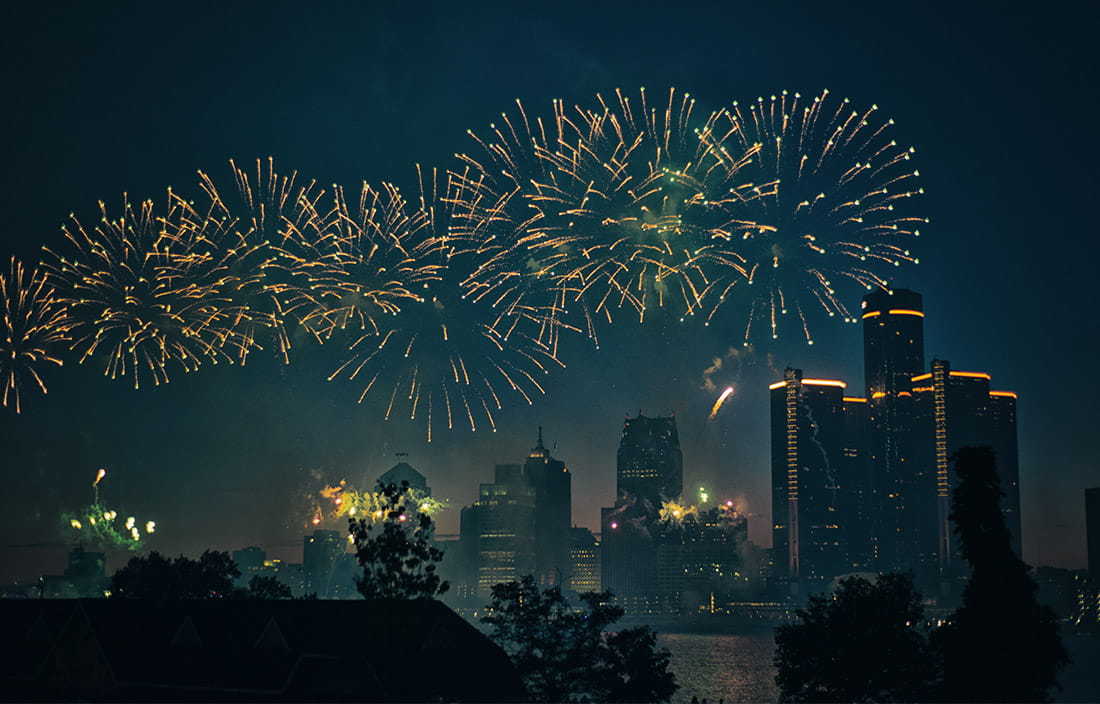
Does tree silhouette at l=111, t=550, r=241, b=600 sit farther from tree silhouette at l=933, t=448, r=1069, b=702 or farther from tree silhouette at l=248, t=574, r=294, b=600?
tree silhouette at l=933, t=448, r=1069, b=702

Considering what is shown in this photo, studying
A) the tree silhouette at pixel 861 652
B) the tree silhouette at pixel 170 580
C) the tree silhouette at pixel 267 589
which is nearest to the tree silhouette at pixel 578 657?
the tree silhouette at pixel 861 652

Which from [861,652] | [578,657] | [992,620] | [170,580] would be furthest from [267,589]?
[992,620]

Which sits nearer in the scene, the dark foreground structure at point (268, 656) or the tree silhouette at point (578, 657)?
the dark foreground structure at point (268, 656)

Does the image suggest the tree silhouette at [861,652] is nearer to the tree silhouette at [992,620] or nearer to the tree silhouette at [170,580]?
the tree silhouette at [992,620]

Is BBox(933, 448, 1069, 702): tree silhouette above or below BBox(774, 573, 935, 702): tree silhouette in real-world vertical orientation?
above

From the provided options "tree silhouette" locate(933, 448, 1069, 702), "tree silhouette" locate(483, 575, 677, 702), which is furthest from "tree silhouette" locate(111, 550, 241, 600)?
"tree silhouette" locate(933, 448, 1069, 702)
